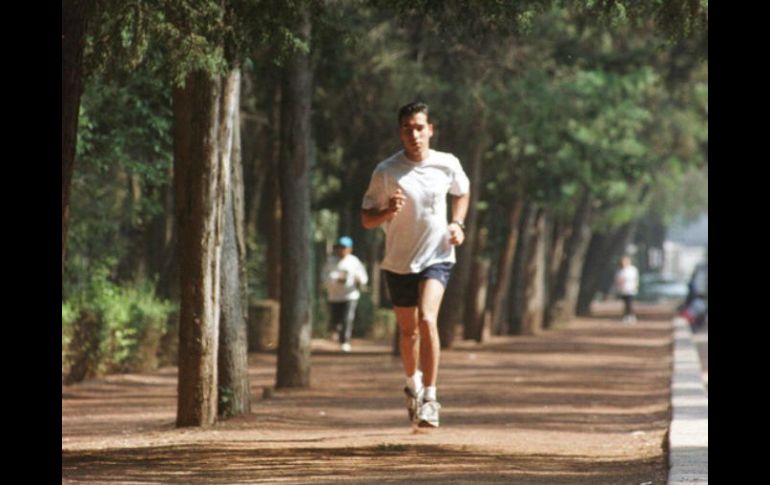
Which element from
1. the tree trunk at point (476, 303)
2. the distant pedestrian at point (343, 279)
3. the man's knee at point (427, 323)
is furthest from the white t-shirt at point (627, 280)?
the man's knee at point (427, 323)

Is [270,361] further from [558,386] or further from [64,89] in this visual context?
[64,89]

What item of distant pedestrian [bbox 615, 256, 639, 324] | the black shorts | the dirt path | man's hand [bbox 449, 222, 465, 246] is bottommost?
the dirt path

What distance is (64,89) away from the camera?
35.6 ft

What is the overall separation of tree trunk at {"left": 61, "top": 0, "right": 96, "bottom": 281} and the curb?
3.65 metres

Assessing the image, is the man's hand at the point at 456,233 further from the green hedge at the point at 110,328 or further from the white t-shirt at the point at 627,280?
the white t-shirt at the point at 627,280

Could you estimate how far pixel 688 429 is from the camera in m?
14.0

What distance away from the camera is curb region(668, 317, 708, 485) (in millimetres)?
10953

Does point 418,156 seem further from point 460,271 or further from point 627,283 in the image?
point 627,283

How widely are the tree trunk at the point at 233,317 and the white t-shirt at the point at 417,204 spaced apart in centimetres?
261

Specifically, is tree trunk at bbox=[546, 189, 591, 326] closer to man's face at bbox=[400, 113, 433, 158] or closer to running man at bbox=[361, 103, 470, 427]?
running man at bbox=[361, 103, 470, 427]

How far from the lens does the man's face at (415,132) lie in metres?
12.6

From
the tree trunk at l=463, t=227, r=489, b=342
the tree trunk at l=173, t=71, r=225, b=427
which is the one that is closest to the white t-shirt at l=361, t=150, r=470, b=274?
the tree trunk at l=173, t=71, r=225, b=427
